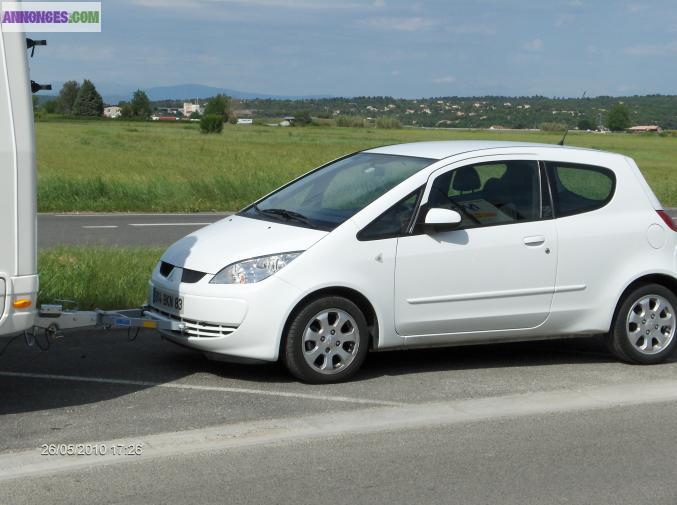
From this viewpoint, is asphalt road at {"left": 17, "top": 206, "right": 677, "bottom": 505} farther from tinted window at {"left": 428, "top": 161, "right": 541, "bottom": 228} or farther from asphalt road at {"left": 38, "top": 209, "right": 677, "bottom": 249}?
asphalt road at {"left": 38, "top": 209, "right": 677, "bottom": 249}

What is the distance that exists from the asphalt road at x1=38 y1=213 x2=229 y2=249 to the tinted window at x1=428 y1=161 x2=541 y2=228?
8273mm

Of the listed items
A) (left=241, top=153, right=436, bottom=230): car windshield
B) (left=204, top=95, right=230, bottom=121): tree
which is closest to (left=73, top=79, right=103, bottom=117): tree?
(left=204, top=95, right=230, bottom=121): tree

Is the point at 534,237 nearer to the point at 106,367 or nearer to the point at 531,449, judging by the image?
the point at 531,449

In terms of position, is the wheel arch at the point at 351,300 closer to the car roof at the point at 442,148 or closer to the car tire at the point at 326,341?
the car tire at the point at 326,341

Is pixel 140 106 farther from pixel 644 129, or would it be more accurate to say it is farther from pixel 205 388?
pixel 205 388

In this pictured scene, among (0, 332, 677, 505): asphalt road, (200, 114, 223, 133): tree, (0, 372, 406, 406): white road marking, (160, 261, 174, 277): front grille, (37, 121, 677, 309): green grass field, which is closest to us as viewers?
(0, 332, 677, 505): asphalt road

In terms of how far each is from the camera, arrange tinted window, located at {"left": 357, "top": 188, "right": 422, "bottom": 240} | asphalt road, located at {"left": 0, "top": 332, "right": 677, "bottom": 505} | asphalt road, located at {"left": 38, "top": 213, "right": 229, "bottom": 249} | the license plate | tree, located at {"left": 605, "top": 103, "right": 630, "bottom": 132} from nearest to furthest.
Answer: asphalt road, located at {"left": 0, "top": 332, "right": 677, "bottom": 505} < the license plate < tinted window, located at {"left": 357, "top": 188, "right": 422, "bottom": 240} < asphalt road, located at {"left": 38, "top": 213, "right": 229, "bottom": 249} < tree, located at {"left": 605, "top": 103, "right": 630, "bottom": 132}

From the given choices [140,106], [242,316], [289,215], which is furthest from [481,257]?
[140,106]

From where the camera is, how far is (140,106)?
139625mm

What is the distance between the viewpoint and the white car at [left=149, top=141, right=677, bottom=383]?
7383 millimetres

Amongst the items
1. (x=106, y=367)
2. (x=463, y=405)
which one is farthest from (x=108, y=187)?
(x=463, y=405)

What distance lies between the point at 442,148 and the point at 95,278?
13.5 ft

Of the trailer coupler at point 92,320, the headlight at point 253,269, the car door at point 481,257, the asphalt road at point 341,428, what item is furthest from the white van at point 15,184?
the car door at point 481,257

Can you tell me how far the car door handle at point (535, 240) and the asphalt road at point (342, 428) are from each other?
3.13 feet
